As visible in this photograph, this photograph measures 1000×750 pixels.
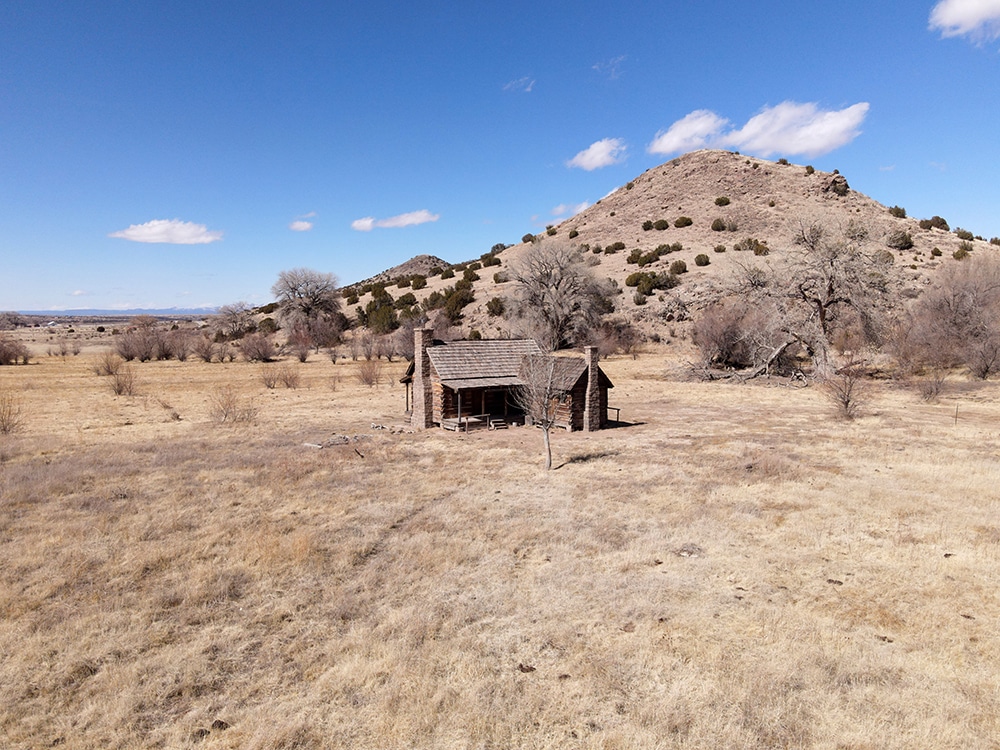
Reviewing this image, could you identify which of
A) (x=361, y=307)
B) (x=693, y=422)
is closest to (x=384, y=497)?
(x=693, y=422)

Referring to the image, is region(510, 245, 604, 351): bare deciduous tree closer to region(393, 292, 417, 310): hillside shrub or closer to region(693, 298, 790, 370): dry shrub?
region(693, 298, 790, 370): dry shrub

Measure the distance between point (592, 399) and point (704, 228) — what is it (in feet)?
215

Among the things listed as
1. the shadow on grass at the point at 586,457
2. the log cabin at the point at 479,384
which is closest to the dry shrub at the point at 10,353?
the log cabin at the point at 479,384

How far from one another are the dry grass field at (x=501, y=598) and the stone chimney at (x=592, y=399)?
4646mm

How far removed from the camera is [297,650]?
24.7 ft

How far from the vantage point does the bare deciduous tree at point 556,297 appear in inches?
2203

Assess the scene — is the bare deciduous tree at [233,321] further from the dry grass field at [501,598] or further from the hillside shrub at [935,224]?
the hillside shrub at [935,224]

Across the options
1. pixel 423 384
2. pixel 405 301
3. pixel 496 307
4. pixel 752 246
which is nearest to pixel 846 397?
pixel 423 384

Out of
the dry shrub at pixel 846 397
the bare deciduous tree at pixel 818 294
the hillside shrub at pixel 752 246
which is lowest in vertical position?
the dry shrub at pixel 846 397

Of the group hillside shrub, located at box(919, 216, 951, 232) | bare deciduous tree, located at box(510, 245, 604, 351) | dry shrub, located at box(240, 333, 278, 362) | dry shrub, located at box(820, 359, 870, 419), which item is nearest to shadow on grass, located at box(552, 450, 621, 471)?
dry shrub, located at box(820, 359, 870, 419)

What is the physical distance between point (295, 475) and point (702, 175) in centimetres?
9666

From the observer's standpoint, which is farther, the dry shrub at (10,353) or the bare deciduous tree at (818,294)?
the dry shrub at (10,353)

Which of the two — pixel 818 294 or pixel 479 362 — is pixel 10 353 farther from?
pixel 818 294

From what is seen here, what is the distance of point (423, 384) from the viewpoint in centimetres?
2427
